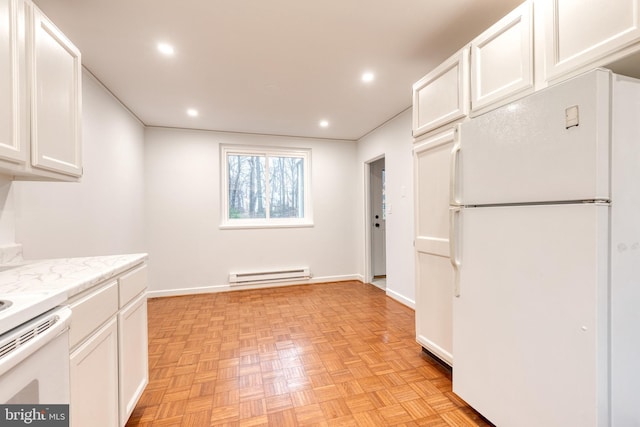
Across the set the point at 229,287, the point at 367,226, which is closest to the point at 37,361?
the point at 229,287

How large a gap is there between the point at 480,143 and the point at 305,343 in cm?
209

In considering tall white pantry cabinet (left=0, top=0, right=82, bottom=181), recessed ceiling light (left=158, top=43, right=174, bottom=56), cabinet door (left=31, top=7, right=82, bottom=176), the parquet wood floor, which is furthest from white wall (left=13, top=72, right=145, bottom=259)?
the parquet wood floor

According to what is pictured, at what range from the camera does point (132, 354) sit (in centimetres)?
150

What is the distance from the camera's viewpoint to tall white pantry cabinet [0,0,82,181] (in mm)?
1158

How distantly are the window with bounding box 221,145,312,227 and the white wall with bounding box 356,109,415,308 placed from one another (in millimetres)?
1339

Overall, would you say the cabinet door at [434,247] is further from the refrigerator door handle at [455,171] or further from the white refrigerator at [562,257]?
the white refrigerator at [562,257]

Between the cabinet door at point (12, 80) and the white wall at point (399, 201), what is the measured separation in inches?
126

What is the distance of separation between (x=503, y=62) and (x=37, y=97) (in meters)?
2.39

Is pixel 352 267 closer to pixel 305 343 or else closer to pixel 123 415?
pixel 305 343

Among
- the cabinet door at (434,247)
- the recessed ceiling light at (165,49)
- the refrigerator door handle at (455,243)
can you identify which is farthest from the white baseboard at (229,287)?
the refrigerator door handle at (455,243)

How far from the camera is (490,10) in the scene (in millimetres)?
1722

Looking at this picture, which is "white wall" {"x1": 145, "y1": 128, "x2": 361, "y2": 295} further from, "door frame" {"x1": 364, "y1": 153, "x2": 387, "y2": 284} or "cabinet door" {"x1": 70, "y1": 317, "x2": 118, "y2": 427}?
"cabinet door" {"x1": 70, "y1": 317, "x2": 118, "y2": 427}

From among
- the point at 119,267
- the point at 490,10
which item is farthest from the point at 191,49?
the point at 490,10

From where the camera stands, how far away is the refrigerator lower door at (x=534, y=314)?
101 cm
